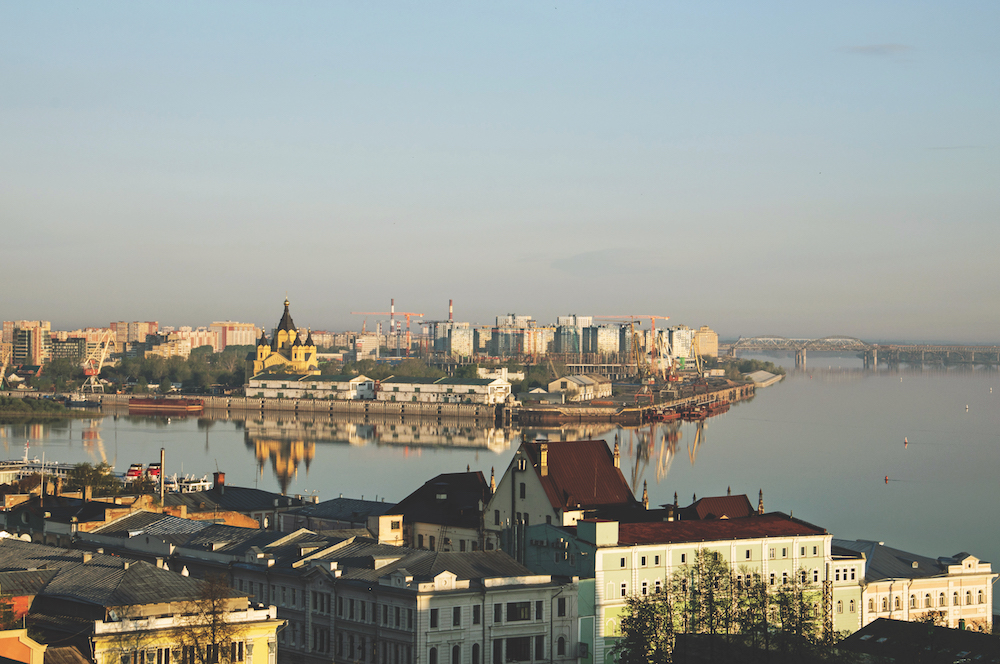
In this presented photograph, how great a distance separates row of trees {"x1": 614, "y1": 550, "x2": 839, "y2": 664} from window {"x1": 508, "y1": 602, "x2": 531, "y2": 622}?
2.88 feet

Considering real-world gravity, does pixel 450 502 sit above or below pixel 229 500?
above

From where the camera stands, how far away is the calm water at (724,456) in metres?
25.6

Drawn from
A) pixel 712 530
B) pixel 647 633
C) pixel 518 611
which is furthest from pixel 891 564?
pixel 518 611

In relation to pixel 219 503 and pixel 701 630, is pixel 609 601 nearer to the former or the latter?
pixel 701 630

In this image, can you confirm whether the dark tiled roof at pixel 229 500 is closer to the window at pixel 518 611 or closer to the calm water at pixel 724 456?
the calm water at pixel 724 456

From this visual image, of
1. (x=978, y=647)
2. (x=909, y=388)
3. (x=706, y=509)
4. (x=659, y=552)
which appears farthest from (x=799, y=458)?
(x=909, y=388)

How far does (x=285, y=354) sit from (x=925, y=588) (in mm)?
60019

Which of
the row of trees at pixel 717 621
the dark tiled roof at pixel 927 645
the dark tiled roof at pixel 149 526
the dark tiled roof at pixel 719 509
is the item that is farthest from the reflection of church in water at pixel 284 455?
the dark tiled roof at pixel 927 645

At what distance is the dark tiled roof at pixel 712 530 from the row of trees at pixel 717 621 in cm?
38

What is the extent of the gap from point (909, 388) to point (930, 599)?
246 feet

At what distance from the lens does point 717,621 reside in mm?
12008

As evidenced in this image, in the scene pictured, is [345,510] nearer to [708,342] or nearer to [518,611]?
[518,611]

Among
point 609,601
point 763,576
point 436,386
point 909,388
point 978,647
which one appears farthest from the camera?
point 909,388

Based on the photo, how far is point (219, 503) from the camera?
19.2 metres
